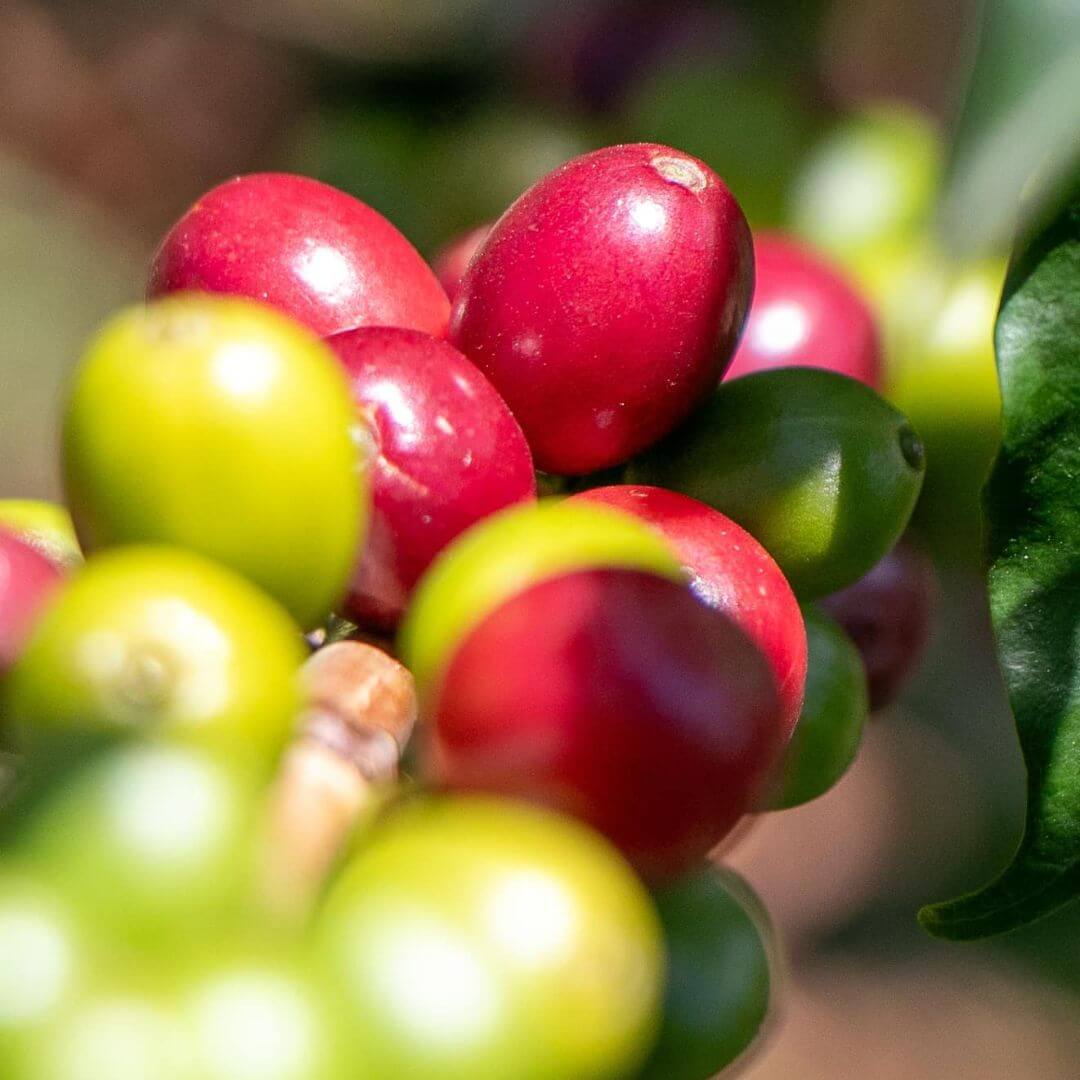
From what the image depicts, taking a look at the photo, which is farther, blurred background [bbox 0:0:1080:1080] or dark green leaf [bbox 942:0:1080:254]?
blurred background [bbox 0:0:1080:1080]

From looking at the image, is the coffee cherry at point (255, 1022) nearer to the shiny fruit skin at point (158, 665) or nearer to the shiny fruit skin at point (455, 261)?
the shiny fruit skin at point (158, 665)

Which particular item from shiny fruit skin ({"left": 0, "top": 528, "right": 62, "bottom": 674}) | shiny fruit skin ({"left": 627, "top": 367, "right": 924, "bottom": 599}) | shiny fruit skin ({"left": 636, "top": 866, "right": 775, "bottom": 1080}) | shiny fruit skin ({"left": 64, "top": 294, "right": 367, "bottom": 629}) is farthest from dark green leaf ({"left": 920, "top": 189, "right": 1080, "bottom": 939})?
shiny fruit skin ({"left": 0, "top": 528, "right": 62, "bottom": 674})

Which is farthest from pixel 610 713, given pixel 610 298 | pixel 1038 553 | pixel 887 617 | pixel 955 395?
pixel 955 395

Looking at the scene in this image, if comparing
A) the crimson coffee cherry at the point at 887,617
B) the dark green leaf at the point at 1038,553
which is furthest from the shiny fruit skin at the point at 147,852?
the crimson coffee cherry at the point at 887,617

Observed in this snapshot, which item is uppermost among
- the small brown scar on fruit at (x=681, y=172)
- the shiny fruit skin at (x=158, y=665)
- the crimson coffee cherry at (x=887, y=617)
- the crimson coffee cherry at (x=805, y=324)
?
Result: the small brown scar on fruit at (x=681, y=172)

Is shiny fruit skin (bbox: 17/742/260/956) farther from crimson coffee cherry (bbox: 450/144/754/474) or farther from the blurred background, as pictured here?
the blurred background
